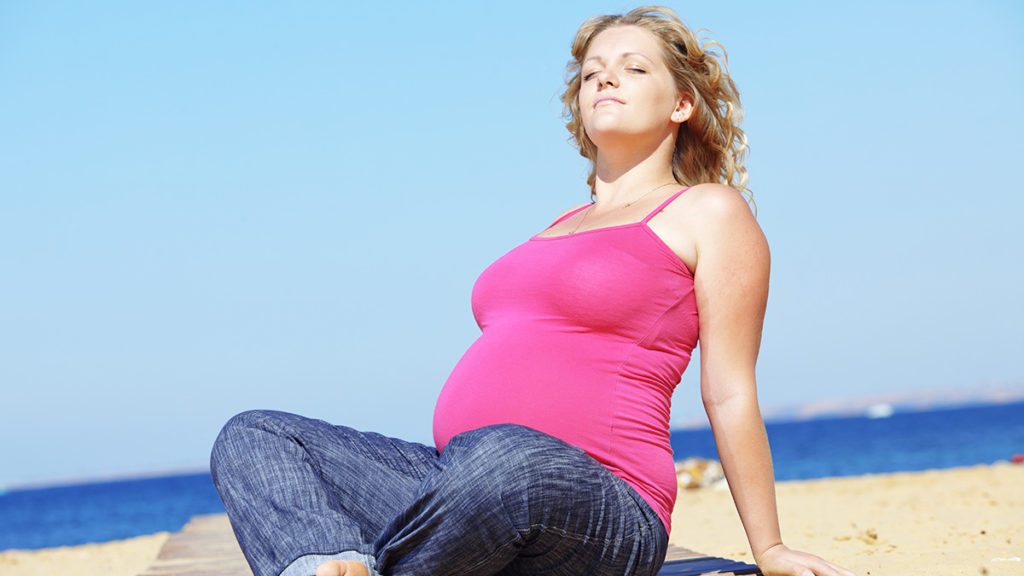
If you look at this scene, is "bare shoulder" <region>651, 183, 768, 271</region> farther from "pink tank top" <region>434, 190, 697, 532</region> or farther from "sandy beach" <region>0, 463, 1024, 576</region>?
"sandy beach" <region>0, 463, 1024, 576</region>

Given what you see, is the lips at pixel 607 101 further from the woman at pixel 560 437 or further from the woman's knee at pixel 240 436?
the woman's knee at pixel 240 436

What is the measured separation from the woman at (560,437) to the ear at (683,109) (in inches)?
9.3

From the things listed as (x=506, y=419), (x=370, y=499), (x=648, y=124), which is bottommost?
(x=370, y=499)

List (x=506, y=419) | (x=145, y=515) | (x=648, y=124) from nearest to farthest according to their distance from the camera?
(x=506, y=419)
(x=648, y=124)
(x=145, y=515)

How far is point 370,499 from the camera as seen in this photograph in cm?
202

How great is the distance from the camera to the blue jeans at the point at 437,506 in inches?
67.3

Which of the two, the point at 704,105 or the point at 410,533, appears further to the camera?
the point at 704,105

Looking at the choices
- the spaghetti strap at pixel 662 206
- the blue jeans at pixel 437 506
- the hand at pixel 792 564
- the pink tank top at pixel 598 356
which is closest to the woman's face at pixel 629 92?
the spaghetti strap at pixel 662 206

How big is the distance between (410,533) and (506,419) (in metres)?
0.36

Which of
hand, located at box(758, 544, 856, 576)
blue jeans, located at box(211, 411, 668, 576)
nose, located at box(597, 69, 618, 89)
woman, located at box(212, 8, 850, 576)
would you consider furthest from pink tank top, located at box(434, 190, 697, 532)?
nose, located at box(597, 69, 618, 89)

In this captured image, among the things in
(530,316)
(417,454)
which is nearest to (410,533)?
(417,454)

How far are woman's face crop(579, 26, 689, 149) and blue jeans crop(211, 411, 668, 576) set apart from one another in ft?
3.24

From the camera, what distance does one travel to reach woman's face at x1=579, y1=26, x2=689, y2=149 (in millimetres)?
2445

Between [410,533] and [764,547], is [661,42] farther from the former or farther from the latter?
[410,533]
